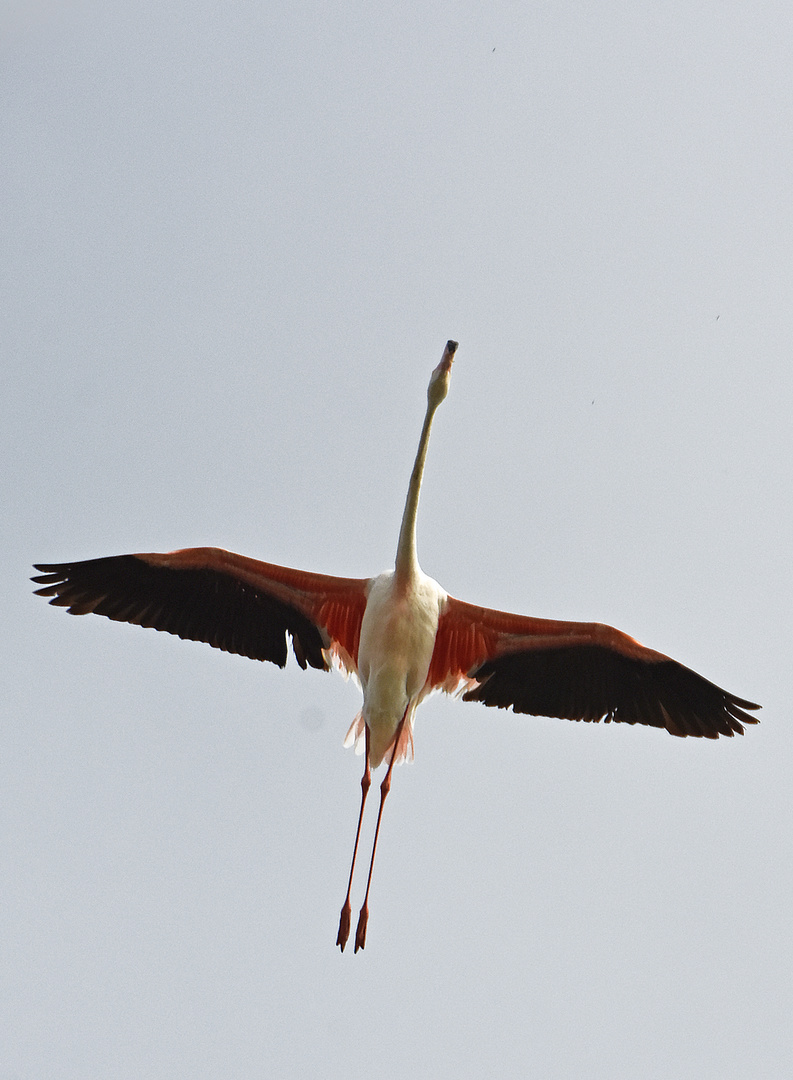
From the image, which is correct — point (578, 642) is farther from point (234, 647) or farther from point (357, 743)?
point (234, 647)

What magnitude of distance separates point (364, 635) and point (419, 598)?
0.66 m

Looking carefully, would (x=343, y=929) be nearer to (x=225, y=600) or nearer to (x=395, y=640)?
(x=395, y=640)

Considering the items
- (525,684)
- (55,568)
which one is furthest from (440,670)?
(55,568)

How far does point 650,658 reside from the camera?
32.7ft

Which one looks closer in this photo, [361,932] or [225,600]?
[361,932]

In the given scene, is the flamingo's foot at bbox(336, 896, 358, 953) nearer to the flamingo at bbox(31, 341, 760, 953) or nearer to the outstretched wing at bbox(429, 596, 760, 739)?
the flamingo at bbox(31, 341, 760, 953)

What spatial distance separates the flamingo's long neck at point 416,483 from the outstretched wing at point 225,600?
80 centimetres

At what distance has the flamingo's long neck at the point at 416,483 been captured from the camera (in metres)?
9.23

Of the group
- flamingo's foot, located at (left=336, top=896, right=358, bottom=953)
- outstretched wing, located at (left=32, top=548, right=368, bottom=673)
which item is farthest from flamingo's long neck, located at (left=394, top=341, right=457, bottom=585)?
flamingo's foot, located at (left=336, top=896, right=358, bottom=953)

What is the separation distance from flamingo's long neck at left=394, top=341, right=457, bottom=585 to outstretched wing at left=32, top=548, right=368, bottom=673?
0.80 metres

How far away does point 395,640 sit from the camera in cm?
939

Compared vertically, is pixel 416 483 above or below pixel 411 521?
above

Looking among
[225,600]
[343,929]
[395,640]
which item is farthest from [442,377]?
[343,929]

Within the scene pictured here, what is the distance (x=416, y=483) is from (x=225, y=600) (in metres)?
2.46
